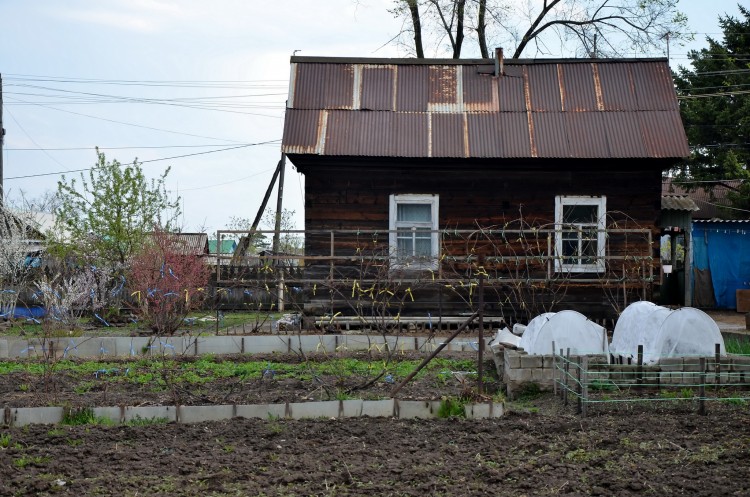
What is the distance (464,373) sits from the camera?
34.1 ft

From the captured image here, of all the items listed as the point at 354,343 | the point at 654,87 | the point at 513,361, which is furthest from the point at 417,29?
the point at 513,361

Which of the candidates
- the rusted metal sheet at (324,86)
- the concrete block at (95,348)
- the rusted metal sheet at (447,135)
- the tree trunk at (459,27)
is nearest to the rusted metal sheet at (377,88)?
the rusted metal sheet at (324,86)

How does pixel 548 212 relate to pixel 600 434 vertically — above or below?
above

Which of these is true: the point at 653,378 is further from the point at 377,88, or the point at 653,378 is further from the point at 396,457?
the point at 377,88

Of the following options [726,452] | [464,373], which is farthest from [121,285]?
[726,452]

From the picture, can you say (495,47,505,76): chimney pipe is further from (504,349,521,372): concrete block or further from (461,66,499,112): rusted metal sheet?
(504,349,521,372): concrete block

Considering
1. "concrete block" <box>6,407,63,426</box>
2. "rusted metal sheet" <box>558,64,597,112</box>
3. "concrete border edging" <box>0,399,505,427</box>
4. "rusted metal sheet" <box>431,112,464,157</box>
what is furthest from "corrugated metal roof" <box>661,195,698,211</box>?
"concrete block" <box>6,407,63,426</box>

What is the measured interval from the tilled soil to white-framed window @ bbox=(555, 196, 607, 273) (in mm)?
7770

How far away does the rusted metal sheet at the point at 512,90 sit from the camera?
671 inches

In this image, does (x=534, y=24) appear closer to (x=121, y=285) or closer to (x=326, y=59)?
(x=326, y=59)

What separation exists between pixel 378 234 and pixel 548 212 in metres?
3.26

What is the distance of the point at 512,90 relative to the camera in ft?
57.1

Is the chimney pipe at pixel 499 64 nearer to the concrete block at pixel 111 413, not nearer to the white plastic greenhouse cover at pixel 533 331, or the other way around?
the white plastic greenhouse cover at pixel 533 331

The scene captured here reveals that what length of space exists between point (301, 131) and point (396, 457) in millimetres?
10297
